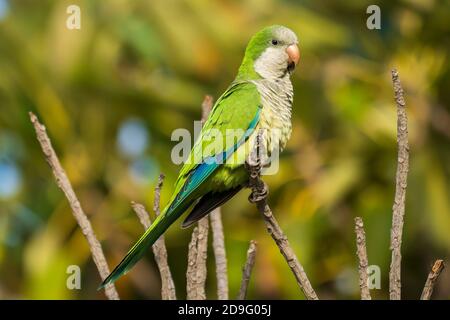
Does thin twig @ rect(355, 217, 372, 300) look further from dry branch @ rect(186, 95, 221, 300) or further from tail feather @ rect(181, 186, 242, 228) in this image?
tail feather @ rect(181, 186, 242, 228)

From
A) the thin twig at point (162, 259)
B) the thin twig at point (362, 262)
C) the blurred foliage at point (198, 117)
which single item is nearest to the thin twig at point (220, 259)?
the thin twig at point (162, 259)

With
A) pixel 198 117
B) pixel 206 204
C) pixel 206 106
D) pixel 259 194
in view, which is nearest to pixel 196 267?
pixel 259 194

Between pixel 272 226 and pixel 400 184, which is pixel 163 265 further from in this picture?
pixel 400 184

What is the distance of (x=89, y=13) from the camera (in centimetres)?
627

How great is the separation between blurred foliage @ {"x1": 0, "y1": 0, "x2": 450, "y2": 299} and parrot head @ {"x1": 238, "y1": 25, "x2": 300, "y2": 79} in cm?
219

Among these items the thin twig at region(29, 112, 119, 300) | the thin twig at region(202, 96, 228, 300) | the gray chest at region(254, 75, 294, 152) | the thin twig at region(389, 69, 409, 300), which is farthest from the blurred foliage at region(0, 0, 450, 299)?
the thin twig at region(389, 69, 409, 300)

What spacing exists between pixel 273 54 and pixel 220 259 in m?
1.21

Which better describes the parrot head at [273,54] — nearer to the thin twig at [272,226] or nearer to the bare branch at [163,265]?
the thin twig at [272,226]

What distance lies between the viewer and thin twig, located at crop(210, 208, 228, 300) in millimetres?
2939

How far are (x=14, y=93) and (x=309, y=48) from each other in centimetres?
254

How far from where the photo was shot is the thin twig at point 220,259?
2939 mm

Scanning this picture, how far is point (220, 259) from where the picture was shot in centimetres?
309

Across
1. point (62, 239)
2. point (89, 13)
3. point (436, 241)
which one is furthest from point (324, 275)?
point (89, 13)
